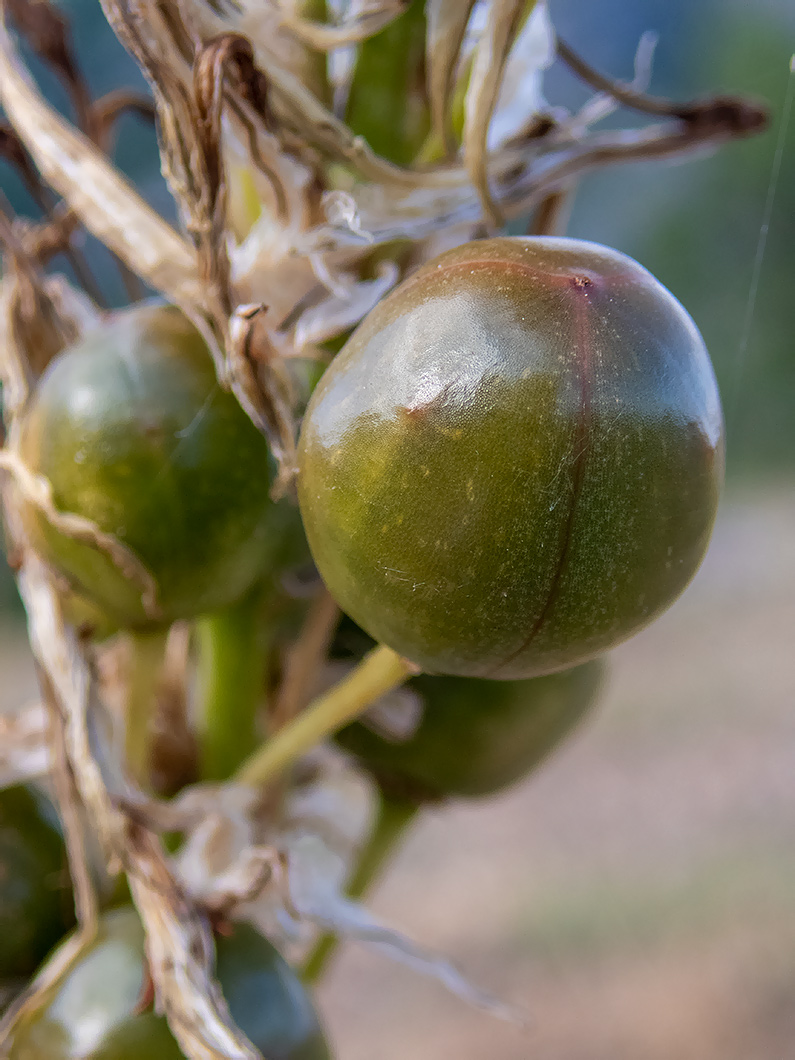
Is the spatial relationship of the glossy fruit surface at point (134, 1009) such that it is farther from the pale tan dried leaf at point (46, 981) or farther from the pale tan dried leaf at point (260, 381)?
the pale tan dried leaf at point (260, 381)

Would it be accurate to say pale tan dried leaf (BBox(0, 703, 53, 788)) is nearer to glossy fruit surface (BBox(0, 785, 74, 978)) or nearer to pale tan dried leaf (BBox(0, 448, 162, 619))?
glossy fruit surface (BBox(0, 785, 74, 978))

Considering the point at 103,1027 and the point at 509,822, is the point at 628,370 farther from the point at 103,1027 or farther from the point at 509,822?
the point at 509,822

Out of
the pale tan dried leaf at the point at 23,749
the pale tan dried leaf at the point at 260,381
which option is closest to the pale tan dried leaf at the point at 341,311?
the pale tan dried leaf at the point at 260,381

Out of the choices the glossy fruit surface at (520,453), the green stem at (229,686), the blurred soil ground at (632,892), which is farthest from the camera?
the blurred soil ground at (632,892)

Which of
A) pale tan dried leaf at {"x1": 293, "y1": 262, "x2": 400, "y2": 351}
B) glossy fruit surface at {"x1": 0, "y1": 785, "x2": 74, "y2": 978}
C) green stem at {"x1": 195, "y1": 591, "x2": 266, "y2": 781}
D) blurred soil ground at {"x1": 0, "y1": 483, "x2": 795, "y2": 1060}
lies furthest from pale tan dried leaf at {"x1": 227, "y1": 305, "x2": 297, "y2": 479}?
blurred soil ground at {"x1": 0, "y1": 483, "x2": 795, "y2": 1060}

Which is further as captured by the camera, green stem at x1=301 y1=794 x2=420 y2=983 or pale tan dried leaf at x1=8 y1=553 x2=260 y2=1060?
green stem at x1=301 y1=794 x2=420 y2=983
